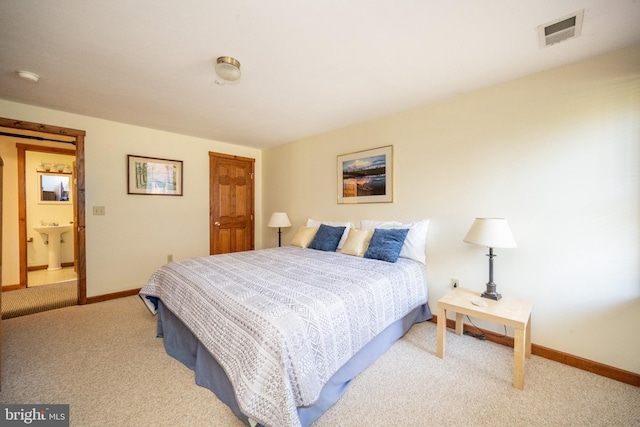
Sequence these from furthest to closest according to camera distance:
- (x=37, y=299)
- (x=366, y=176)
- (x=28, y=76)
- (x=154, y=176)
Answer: (x=154, y=176), (x=366, y=176), (x=37, y=299), (x=28, y=76)

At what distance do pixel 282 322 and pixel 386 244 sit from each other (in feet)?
5.32

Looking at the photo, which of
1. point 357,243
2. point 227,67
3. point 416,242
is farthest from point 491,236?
point 227,67

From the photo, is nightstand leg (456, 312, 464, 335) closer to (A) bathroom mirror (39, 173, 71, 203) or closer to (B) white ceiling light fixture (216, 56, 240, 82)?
(B) white ceiling light fixture (216, 56, 240, 82)

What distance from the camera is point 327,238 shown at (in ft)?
10.6

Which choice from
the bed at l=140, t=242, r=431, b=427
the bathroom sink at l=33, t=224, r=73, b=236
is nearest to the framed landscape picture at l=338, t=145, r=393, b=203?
the bed at l=140, t=242, r=431, b=427

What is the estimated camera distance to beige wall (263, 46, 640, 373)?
5.87 feet

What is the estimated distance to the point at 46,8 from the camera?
4.63 feet

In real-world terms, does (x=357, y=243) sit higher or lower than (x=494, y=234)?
lower

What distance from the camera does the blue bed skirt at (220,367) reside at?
1456 mm

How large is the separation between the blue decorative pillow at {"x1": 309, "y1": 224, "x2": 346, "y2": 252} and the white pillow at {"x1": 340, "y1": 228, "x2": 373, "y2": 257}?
18 centimetres

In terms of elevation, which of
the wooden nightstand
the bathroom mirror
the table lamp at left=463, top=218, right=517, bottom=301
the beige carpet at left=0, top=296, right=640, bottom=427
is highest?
the bathroom mirror

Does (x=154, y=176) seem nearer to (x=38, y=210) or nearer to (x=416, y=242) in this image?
(x=38, y=210)

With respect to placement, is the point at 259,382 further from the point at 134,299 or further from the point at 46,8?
the point at 134,299

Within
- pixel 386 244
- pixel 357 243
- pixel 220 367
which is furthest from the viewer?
pixel 357 243
